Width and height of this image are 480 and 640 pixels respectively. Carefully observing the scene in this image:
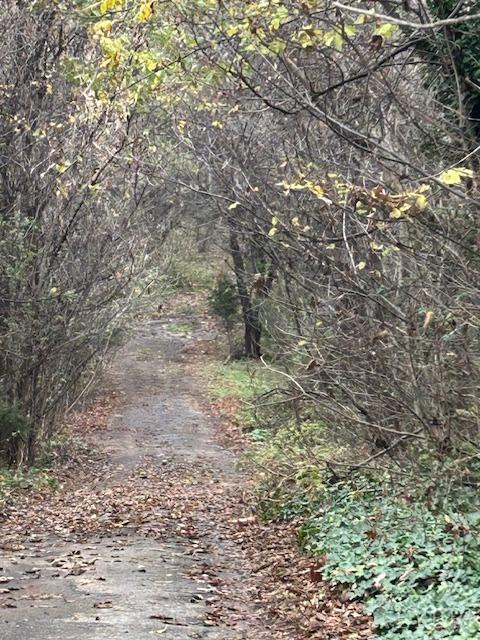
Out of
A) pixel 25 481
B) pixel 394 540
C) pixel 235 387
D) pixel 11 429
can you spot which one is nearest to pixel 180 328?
pixel 235 387

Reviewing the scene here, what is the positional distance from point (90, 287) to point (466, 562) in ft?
35.9

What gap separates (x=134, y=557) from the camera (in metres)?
10.4

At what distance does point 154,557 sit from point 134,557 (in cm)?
23

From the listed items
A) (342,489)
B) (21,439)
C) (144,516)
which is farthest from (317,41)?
(21,439)

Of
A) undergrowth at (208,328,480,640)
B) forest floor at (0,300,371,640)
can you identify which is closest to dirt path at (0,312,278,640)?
forest floor at (0,300,371,640)

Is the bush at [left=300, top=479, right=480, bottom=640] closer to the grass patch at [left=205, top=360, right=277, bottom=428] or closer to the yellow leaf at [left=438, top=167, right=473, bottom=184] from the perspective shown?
the yellow leaf at [left=438, top=167, right=473, bottom=184]

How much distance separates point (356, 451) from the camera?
12.1 meters

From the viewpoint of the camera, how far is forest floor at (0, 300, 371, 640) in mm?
7773

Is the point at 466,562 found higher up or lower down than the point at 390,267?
lower down

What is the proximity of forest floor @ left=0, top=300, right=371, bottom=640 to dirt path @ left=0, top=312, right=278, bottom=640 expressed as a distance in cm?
2

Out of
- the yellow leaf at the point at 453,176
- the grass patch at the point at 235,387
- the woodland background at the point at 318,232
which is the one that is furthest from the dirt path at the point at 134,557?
the yellow leaf at the point at 453,176

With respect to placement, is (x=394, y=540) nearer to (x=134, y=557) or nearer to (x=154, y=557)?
(x=154, y=557)

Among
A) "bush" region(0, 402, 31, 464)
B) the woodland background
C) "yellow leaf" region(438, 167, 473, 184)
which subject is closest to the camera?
"yellow leaf" region(438, 167, 473, 184)

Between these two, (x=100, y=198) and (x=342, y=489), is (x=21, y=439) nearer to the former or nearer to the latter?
(x=100, y=198)
